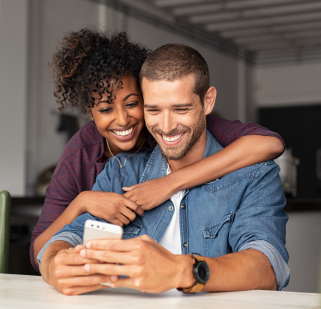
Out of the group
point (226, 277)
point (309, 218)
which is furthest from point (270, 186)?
point (309, 218)

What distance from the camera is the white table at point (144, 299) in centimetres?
95

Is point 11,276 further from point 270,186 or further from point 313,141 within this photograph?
point 313,141

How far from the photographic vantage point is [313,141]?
7.91 m

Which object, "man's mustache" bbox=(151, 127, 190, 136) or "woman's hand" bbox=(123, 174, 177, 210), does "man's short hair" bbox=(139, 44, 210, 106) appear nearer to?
"man's mustache" bbox=(151, 127, 190, 136)

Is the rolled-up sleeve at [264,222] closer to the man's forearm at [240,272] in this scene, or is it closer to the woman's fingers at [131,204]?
the man's forearm at [240,272]

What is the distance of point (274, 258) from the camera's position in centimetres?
124

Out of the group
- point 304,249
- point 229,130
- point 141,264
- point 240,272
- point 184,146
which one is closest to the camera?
point 141,264

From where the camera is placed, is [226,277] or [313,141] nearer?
[226,277]

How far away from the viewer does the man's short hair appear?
1.49 m

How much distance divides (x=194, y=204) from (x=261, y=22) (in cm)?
519

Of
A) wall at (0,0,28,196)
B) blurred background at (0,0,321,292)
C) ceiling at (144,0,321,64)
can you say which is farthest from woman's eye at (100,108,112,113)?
ceiling at (144,0,321,64)

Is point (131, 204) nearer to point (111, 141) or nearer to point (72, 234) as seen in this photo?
point (72, 234)

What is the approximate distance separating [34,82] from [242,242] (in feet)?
10.8

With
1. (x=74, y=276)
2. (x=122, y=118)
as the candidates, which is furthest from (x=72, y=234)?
(x=122, y=118)
